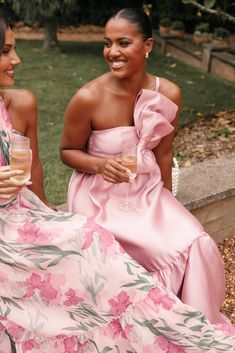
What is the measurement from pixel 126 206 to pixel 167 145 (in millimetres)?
555

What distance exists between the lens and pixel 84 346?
279 centimetres

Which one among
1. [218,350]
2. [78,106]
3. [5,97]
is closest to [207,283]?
[218,350]

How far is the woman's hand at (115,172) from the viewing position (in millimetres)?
2911

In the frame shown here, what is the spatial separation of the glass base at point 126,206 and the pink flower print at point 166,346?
754 mm

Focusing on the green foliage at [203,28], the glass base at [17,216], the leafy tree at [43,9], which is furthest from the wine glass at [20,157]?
the green foliage at [203,28]

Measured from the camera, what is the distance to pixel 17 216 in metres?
2.79

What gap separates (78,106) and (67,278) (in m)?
1.04

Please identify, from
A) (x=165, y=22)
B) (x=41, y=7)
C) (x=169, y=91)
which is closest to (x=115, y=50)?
(x=169, y=91)

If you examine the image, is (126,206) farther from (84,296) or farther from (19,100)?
(19,100)

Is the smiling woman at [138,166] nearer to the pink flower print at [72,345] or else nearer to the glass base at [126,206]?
the glass base at [126,206]

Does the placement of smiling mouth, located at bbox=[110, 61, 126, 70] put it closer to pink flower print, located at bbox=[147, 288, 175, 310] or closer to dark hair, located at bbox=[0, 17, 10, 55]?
dark hair, located at bbox=[0, 17, 10, 55]

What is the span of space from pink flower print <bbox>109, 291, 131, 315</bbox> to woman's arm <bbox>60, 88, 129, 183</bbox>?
686mm

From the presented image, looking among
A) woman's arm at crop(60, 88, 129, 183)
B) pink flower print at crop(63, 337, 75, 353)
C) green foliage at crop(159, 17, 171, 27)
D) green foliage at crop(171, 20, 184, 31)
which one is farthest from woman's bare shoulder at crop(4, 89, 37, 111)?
green foliage at crop(159, 17, 171, 27)

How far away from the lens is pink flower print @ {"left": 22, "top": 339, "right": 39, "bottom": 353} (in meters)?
2.79
